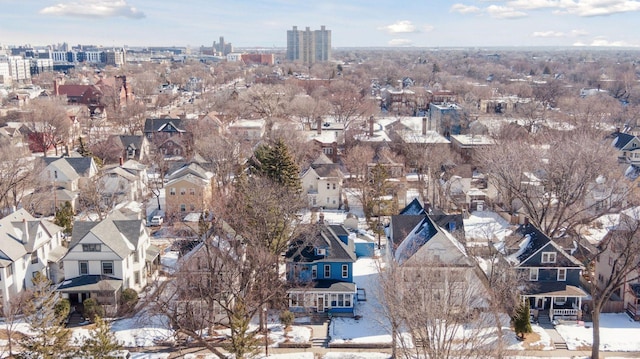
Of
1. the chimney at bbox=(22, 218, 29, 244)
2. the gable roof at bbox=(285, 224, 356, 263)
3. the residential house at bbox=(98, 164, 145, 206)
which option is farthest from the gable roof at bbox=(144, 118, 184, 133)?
the gable roof at bbox=(285, 224, 356, 263)

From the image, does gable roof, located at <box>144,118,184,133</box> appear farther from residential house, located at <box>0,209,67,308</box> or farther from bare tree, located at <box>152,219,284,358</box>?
bare tree, located at <box>152,219,284,358</box>

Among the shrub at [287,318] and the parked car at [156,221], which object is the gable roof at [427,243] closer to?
the shrub at [287,318]

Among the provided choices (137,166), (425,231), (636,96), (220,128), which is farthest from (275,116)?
(636,96)

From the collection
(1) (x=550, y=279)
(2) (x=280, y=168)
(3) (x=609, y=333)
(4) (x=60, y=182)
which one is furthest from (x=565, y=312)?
(4) (x=60, y=182)

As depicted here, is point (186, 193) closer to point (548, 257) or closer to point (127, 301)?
point (127, 301)

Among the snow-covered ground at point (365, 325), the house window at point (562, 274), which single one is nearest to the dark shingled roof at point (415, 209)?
the snow-covered ground at point (365, 325)

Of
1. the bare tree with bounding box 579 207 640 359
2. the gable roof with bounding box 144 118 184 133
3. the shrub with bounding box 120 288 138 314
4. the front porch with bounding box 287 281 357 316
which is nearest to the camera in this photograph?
the bare tree with bounding box 579 207 640 359
